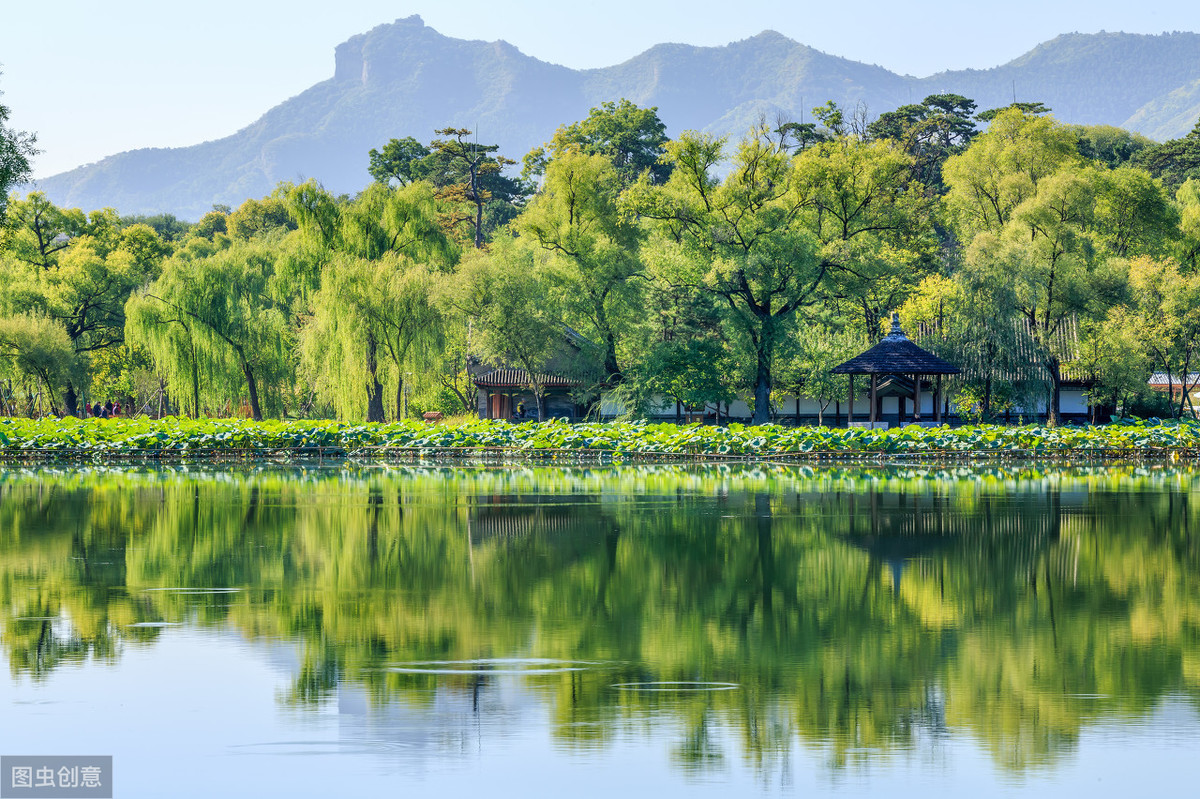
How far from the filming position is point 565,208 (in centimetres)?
4062

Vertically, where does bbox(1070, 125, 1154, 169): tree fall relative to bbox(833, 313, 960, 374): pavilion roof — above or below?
above

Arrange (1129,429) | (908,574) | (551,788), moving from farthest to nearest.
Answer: (1129,429), (908,574), (551,788)

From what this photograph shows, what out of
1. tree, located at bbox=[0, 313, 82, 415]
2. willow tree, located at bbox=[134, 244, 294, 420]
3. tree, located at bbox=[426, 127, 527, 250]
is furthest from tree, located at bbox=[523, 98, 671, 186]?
tree, located at bbox=[0, 313, 82, 415]

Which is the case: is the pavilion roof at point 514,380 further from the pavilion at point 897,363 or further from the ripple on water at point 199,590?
the ripple on water at point 199,590

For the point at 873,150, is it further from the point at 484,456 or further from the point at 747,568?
the point at 747,568

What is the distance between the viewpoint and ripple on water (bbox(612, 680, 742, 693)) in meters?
7.61

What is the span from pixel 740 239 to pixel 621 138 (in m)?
34.4

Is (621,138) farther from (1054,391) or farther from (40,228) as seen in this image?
(1054,391)

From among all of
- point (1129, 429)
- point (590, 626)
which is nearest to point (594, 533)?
point (590, 626)

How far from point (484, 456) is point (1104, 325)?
2036 centimetres

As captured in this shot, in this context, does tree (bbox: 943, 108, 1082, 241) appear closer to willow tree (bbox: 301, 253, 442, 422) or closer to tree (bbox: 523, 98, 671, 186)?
willow tree (bbox: 301, 253, 442, 422)

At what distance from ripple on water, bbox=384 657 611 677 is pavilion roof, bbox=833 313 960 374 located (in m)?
28.9

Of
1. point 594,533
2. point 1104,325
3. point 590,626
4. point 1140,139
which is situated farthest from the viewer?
point 1140,139

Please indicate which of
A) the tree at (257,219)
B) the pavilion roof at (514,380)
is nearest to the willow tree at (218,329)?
the pavilion roof at (514,380)
